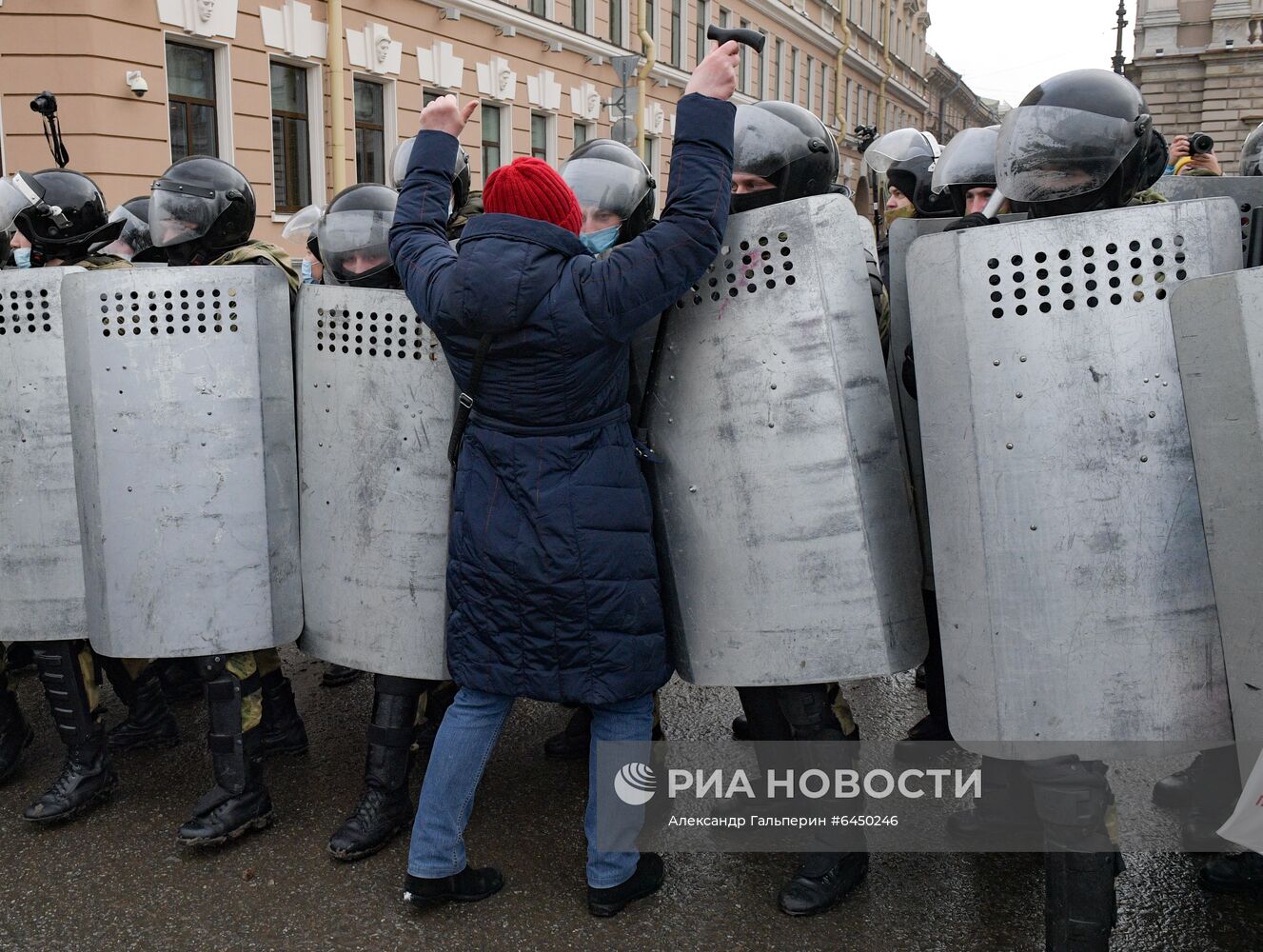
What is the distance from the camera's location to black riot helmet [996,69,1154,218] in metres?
2.35

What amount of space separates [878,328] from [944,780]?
1.53 metres

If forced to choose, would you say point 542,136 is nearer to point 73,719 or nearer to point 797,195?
point 73,719

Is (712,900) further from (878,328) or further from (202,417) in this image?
(202,417)

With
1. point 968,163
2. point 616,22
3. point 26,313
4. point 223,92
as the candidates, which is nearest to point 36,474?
point 26,313

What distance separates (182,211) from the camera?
343cm

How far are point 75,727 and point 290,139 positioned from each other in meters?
11.2

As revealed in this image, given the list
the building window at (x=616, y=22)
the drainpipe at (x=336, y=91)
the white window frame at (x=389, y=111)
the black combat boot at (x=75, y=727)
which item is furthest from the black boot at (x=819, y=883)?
the building window at (x=616, y=22)

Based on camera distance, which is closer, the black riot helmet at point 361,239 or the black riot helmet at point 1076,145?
the black riot helmet at point 1076,145

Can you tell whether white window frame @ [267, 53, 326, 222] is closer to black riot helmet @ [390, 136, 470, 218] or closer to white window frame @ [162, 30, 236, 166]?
white window frame @ [162, 30, 236, 166]

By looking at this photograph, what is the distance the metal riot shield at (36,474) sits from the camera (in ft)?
10.6

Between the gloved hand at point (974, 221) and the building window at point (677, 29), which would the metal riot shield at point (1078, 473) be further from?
the building window at point (677, 29)

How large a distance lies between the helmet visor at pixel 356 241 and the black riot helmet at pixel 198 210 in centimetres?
38

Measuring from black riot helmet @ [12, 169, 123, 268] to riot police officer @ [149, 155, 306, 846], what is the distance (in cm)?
63

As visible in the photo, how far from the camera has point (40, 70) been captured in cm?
1082
